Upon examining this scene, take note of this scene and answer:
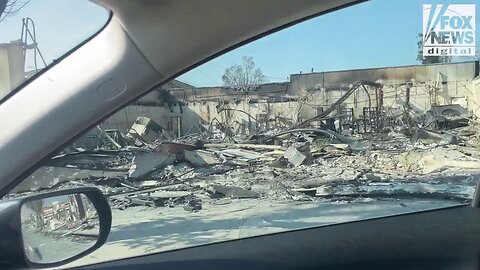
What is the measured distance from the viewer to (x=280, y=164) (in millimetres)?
2615

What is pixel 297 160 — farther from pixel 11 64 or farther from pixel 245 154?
pixel 11 64

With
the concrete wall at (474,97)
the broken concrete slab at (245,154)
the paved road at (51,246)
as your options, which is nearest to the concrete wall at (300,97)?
the concrete wall at (474,97)

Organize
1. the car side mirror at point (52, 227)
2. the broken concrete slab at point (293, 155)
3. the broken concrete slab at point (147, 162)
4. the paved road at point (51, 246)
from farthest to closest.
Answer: the broken concrete slab at point (293, 155)
the broken concrete slab at point (147, 162)
the paved road at point (51, 246)
the car side mirror at point (52, 227)

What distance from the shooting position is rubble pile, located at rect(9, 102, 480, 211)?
2.28 meters

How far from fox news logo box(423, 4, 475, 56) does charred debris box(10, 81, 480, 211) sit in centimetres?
28

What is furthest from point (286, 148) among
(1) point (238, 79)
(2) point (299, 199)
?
(1) point (238, 79)

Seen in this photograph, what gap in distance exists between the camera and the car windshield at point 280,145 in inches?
89.5

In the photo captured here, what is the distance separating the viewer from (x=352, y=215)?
2.84 m

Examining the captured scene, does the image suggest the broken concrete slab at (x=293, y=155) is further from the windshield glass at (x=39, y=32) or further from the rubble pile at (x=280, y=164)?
the windshield glass at (x=39, y=32)

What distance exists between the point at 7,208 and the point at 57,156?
0.25 metres

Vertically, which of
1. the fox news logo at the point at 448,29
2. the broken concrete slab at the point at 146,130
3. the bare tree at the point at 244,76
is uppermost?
the fox news logo at the point at 448,29

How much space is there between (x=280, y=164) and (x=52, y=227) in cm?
104

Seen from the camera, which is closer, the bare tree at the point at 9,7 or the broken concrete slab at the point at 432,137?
the bare tree at the point at 9,7

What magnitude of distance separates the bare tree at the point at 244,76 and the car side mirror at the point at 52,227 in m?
0.71
